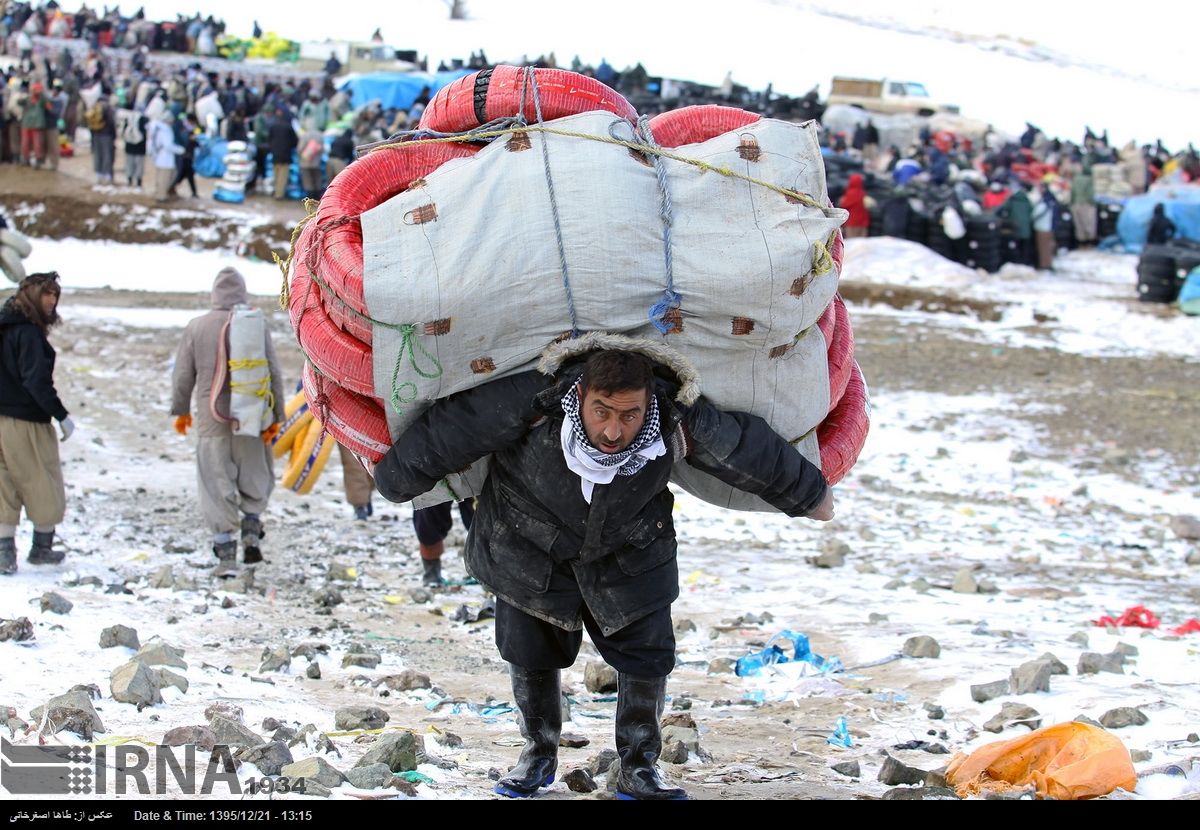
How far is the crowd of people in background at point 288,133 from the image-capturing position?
24.2 metres

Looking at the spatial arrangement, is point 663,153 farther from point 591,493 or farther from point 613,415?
point 591,493

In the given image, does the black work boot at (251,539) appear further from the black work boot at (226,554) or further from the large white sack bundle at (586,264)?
the large white sack bundle at (586,264)

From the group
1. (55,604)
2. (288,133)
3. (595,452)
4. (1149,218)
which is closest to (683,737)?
(595,452)

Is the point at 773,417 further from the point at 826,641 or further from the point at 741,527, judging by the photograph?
the point at 741,527

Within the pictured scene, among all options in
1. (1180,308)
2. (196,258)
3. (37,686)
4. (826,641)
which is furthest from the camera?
(196,258)

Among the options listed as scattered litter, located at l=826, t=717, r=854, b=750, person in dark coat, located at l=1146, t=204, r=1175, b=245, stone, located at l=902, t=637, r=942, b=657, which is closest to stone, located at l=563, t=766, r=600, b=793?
scattered litter, located at l=826, t=717, r=854, b=750

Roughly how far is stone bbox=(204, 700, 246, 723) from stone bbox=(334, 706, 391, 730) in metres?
0.33

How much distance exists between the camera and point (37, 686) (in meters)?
4.99

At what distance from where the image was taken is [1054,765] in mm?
4238

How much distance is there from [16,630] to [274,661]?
1.01m
